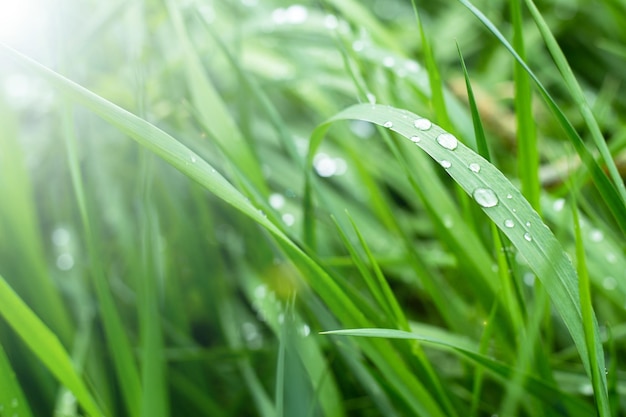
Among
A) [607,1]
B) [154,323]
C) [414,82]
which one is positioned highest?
[607,1]

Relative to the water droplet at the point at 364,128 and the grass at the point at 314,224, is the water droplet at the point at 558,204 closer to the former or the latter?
the grass at the point at 314,224

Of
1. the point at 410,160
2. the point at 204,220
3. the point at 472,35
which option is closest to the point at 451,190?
the point at 410,160

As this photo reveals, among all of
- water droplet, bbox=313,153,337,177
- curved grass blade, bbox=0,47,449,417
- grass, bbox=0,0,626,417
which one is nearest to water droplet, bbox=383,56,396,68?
grass, bbox=0,0,626,417

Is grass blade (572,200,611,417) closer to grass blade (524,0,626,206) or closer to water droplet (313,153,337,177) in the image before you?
grass blade (524,0,626,206)

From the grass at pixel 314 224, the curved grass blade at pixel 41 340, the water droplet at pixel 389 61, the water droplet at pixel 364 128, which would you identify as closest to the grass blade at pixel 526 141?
the grass at pixel 314 224

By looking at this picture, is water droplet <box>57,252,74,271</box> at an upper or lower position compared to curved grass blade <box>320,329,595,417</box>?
upper

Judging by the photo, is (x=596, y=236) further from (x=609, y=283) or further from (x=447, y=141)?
(x=447, y=141)

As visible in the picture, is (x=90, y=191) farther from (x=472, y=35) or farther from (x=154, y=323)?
(x=472, y=35)
